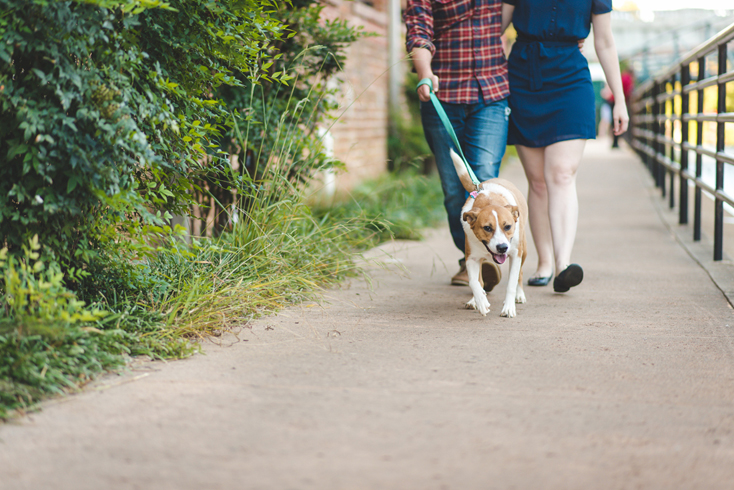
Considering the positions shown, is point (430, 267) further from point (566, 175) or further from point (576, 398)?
point (576, 398)

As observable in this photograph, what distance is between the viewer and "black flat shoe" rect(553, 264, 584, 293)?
13.5 feet

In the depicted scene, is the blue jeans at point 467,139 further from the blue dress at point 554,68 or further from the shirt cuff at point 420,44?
the shirt cuff at point 420,44

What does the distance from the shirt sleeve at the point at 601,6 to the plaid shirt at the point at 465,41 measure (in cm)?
52

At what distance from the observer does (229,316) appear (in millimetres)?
3424

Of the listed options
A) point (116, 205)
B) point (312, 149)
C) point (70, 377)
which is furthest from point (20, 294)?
point (312, 149)

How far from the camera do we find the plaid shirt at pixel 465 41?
4.19 m

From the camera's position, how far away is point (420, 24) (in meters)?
4.18

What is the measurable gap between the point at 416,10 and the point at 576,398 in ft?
8.24

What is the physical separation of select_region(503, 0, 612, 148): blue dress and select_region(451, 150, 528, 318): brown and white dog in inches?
21.2

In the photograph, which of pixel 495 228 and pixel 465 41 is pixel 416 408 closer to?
pixel 495 228

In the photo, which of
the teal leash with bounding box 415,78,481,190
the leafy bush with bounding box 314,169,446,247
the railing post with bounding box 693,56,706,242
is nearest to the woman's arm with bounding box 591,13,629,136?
the teal leash with bounding box 415,78,481,190

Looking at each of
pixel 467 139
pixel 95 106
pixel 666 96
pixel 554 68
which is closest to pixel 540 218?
pixel 467 139

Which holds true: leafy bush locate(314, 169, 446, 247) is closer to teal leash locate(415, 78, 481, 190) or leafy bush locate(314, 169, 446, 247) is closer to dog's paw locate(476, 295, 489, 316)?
teal leash locate(415, 78, 481, 190)

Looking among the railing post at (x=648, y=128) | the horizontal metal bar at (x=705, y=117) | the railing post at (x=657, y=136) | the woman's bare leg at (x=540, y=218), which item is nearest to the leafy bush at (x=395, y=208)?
the woman's bare leg at (x=540, y=218)
